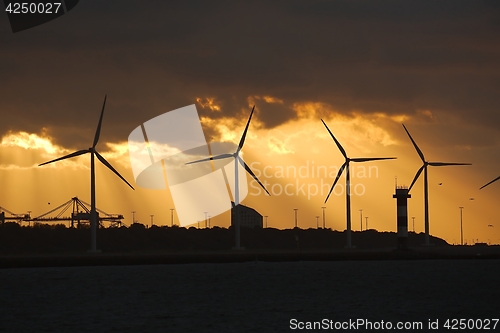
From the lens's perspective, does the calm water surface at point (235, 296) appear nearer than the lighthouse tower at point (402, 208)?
Yes

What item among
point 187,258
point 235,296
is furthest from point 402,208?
point 235,296

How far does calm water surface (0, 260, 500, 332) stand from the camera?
77938 millimetres

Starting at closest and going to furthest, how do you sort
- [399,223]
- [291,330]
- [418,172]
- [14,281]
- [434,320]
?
[291,330]
[434,320]
[14,281]
[399,223]
[418,172]

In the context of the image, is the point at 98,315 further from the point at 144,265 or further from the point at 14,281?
the point at 144,265

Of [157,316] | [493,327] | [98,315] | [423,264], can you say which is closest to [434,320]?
[493,327]

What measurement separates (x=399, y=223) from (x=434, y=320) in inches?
3409

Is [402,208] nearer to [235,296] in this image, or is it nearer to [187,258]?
[187,258]

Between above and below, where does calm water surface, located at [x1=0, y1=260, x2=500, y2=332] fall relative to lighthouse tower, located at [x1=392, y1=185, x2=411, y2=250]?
below

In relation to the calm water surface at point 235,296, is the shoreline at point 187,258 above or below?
above

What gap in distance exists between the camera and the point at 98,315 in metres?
82.7

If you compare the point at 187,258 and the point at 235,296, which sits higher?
the point at 187,258

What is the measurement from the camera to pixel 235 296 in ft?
327

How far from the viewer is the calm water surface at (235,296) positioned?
7794cm

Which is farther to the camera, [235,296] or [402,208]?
[402,208]
